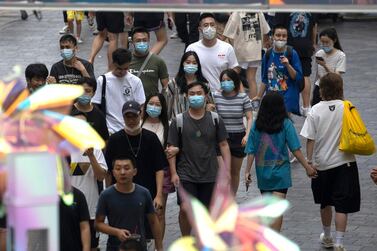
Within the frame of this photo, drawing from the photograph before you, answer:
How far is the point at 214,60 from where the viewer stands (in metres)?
12.6

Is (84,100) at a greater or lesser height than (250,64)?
greater

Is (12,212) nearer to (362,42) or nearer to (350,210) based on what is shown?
(350,210)

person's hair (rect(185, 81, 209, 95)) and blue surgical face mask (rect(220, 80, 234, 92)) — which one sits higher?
person's hair (rect(185, 81, 209, 95))

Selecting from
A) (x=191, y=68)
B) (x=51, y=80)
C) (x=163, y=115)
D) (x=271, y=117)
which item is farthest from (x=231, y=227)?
(x=51, y=80)

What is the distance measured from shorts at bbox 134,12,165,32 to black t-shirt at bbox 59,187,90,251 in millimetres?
6882

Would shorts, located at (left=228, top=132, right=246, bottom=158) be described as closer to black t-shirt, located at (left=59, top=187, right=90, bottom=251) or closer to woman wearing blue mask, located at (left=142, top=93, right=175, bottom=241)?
woman wearing blue mask, located at (left=142, top=93, right=175, bottom=241)

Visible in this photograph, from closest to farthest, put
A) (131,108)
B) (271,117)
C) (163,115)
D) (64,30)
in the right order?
(131,108), (271,117), (163,115), (64,30)

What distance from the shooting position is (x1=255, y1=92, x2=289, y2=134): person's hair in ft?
33.8

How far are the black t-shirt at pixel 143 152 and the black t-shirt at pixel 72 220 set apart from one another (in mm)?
994

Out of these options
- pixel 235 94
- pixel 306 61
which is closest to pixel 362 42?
pixel 306 61

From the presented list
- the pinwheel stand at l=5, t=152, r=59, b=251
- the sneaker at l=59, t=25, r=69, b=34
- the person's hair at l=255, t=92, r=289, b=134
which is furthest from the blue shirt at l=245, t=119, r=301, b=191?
the sneaker at l=59, t=25, r=69, b=34

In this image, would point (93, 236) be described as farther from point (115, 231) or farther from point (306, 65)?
point (306, 65)

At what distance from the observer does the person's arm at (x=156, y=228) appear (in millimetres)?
9383

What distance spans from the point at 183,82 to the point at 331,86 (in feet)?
5.19
